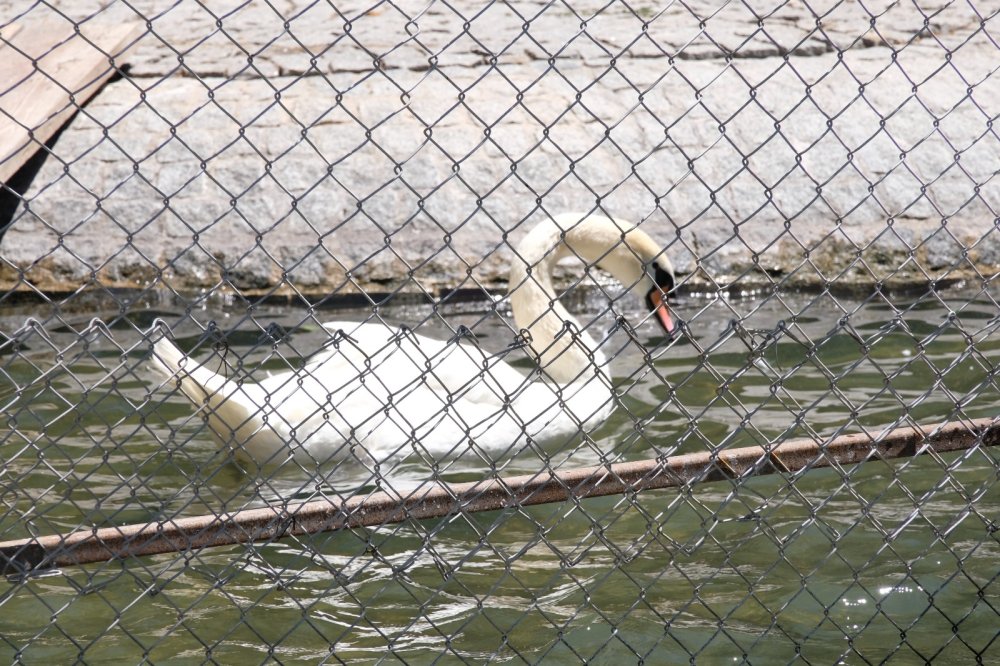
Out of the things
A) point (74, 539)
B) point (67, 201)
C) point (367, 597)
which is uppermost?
point (74, 539)

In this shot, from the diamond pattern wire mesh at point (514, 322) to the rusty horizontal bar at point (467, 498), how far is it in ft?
0.21

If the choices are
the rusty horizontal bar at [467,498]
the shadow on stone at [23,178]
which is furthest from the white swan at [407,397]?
the shadow on stone at [23,178]

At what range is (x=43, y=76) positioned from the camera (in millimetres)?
7926

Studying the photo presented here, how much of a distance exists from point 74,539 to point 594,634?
59.6 inches

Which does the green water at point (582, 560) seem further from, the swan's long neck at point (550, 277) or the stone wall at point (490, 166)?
the stone wall at point (490, 166)

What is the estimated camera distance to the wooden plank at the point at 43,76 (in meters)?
7.32

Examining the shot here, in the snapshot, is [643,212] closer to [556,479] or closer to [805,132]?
[805,132]

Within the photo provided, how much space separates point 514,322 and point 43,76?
10.9ft

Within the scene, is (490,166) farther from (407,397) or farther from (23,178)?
(407,397)

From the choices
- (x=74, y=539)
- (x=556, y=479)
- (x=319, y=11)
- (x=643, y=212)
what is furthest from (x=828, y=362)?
(x=319, y=11)

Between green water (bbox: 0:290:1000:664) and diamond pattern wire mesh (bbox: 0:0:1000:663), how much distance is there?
0.02 m

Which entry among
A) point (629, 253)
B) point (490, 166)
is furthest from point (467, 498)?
point (490, 166)

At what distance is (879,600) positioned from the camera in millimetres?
3793

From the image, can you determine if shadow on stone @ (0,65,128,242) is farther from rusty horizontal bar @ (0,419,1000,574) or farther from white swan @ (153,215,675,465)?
rusty horizontal bar @ (0,419,1000,574)
